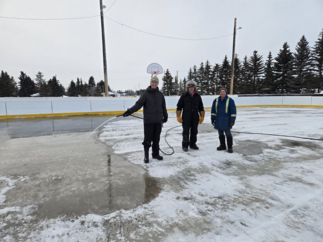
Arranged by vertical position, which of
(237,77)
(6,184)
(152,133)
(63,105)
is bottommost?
(6,184)

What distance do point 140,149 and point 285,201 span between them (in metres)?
3.25

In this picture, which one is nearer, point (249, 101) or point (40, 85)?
point (249, 101)

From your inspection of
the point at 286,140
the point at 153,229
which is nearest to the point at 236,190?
the point at 153,229

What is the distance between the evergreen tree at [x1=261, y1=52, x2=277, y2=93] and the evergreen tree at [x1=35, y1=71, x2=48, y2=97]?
6510 cm

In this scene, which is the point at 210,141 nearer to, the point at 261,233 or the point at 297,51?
the point at 261,233

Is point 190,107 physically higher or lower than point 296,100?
higher

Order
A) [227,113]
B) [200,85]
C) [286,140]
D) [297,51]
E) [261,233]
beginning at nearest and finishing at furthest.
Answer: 1. [261,233]
2. [227,113]
3. [286,140]
4. [297,51]
5. [200,85]

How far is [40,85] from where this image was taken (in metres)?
62.8

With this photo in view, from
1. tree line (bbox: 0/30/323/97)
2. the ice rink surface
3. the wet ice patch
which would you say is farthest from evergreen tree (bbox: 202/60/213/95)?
the wet ice patch

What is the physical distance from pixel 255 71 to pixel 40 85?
66.2 meters

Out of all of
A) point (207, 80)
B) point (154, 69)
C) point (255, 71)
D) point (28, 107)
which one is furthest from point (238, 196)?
point (207, 80)

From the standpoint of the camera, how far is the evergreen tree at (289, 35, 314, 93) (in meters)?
31.5

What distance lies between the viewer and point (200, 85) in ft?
182

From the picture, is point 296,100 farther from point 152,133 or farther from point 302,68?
point 152,133
